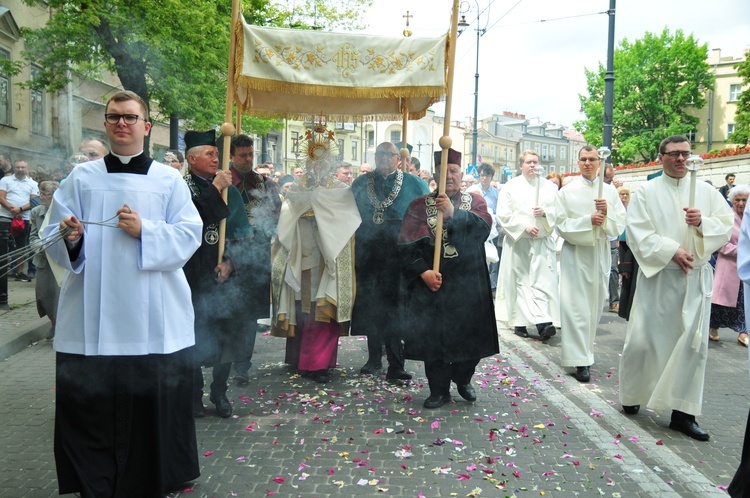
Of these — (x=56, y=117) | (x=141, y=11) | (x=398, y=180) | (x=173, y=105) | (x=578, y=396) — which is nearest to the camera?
(x=578, y=396)

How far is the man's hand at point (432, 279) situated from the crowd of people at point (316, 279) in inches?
1.0

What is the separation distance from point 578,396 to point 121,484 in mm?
3824

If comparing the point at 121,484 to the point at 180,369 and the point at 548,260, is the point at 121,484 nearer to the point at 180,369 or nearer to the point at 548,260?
the point at 180,369

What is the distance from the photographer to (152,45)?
13.7 meters

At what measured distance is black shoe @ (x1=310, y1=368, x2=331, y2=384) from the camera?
6297mm

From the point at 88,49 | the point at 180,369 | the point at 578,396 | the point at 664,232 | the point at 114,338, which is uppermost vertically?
the point at 88,49

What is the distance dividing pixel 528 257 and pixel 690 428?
4.02 meters

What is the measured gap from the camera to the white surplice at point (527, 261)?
8.55 metres

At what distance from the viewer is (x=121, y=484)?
358cm

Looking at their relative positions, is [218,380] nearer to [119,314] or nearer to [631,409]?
[119,314]

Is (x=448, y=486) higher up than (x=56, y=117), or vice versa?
(x=56, y=117)

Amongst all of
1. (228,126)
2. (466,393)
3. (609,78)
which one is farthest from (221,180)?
(609,78)

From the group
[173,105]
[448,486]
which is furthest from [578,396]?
[173,105]

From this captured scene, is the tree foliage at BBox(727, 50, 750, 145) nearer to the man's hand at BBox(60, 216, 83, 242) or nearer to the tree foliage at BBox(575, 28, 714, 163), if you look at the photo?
the tree foliage at BBox(575, 28, 714, 163)
